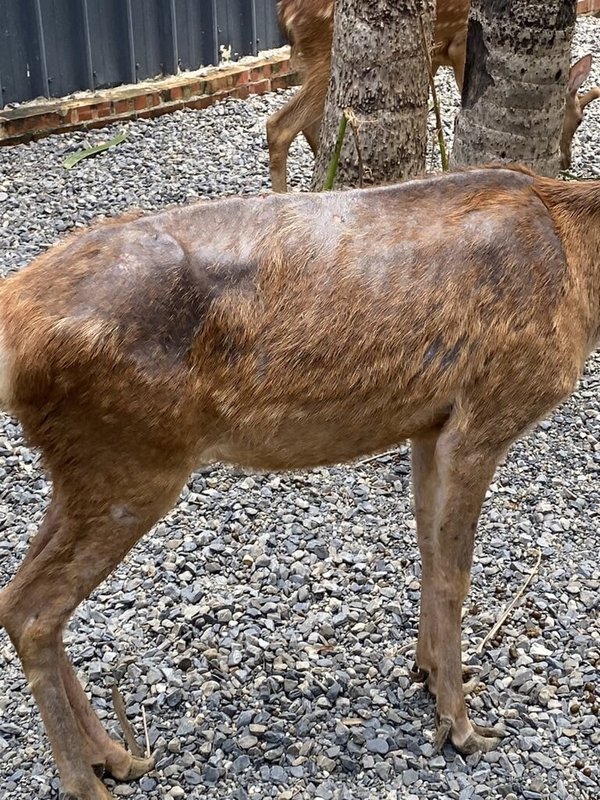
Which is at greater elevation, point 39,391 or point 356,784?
point 39,391

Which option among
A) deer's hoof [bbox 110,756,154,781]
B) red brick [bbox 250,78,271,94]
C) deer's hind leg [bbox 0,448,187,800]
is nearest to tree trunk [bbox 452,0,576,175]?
deer's hind leg [bbox 0,448,187,800]

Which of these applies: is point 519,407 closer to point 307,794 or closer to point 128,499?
point 128,499

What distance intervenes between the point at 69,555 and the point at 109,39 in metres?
6.21

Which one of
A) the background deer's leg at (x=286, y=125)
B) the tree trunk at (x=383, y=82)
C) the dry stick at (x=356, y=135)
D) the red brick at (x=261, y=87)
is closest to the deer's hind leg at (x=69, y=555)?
the dry stick at (x=356, y=135)

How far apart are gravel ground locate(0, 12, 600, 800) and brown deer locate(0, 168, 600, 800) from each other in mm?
340

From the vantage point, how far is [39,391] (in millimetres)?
2289

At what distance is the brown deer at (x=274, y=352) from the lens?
2303 mm

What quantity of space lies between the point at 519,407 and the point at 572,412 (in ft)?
7.16

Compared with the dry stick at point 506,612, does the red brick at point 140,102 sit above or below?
above

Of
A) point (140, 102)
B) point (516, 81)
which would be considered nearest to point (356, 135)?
point (516, 81)

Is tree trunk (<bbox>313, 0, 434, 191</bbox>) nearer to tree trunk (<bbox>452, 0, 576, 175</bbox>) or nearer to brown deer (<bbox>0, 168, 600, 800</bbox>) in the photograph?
tree trunk (<bbox>452, 0, 576, 175</bbox>)

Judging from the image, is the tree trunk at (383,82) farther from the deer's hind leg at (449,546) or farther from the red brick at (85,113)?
the red brick at (85,113)

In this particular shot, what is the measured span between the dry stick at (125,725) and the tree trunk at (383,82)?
2.58 metres

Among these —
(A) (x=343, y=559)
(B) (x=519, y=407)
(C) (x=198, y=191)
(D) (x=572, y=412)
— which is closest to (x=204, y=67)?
(C) (x=198, y=191)
